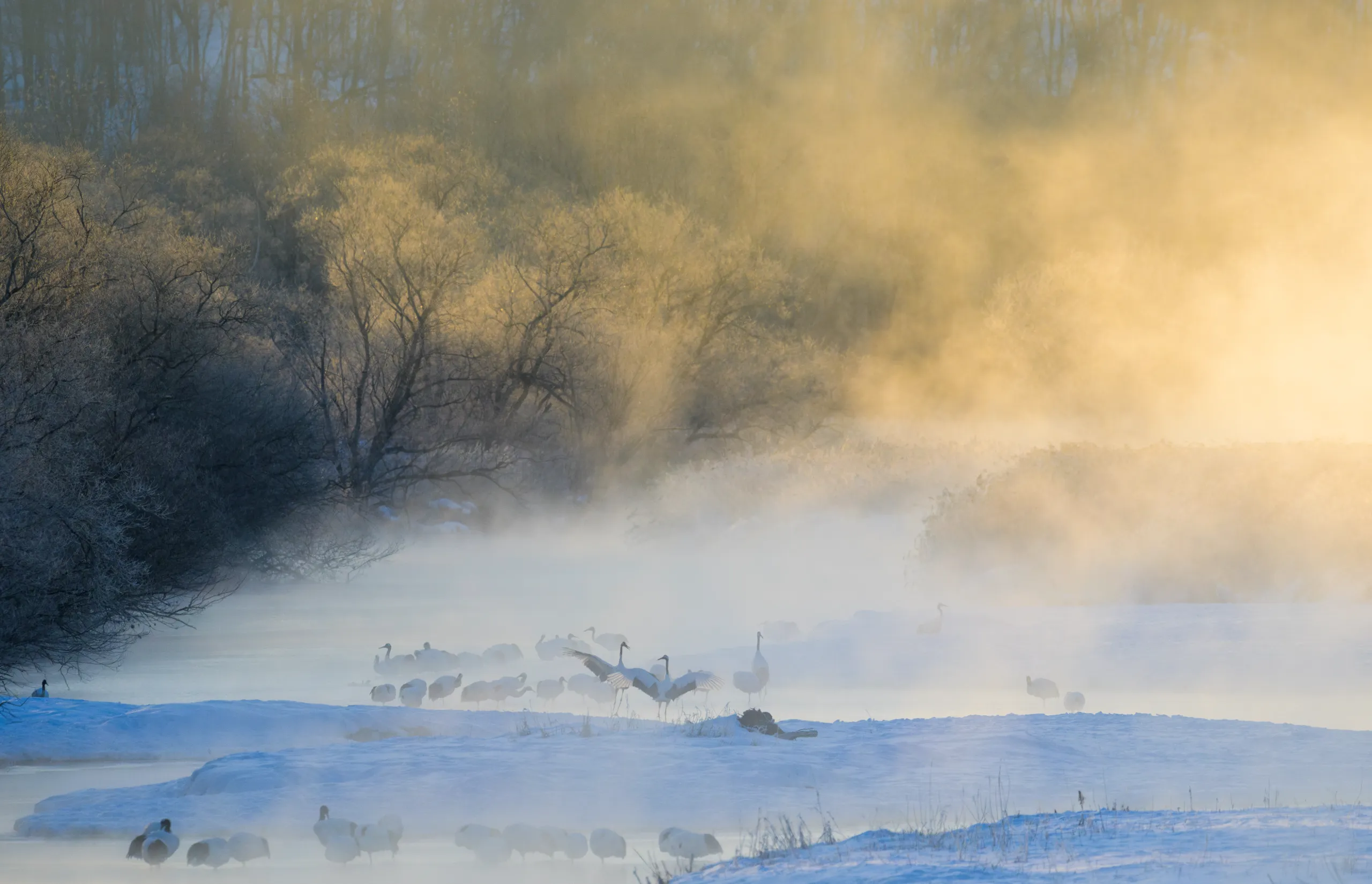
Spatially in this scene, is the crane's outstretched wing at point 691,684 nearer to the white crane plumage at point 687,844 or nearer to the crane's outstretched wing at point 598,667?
the crane's outstretched wing at point 598,667

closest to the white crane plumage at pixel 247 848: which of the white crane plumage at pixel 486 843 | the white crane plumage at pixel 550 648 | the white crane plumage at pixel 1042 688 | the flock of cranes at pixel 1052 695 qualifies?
the white crane plumage at pixel 486 843

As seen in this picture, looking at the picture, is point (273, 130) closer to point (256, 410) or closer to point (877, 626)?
point (256, 410)

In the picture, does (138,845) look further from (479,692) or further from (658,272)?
(658,272)

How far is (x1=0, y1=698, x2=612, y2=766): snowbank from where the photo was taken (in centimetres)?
947

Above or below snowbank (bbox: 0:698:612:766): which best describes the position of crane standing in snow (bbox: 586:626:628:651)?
above

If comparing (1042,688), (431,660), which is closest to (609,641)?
(431,660)

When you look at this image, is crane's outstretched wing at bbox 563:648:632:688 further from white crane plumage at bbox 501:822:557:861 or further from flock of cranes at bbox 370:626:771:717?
white crane plumage at bbox 501:822:557:861

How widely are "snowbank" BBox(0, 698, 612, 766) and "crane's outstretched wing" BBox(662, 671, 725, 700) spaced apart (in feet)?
2.31

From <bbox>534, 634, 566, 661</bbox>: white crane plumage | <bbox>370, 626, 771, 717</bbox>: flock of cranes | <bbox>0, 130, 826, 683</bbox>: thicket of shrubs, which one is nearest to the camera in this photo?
<bbox>370, 626, 771, 717</bbox>: flock of cranes

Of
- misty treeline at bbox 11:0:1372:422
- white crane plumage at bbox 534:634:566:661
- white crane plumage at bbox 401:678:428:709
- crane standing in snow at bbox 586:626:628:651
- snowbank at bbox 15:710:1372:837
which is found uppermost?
misty treeline at bbox 11:0:1372:422

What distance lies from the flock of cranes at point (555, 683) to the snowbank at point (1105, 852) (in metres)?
4.13

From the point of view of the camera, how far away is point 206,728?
9.77 m

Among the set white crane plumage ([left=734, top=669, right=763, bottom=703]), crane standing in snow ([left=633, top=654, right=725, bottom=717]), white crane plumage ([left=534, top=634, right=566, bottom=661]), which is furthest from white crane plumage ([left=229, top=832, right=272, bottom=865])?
white crane plumage ([left=534, top=634, right=566, bottom=661])

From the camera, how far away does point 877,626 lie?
1448 cm
